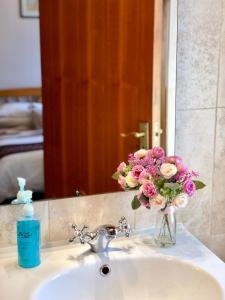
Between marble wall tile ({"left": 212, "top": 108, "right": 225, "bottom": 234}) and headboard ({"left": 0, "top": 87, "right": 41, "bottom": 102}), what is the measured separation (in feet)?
2.00

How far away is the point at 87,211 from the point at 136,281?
0.85 feet

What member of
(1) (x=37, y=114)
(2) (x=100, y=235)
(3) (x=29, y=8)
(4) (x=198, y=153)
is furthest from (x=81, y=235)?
(3) (x=29, y=8)

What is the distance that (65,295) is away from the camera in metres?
1.19

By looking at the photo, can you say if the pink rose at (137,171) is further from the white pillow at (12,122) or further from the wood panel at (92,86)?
the white pillow at (12,122)

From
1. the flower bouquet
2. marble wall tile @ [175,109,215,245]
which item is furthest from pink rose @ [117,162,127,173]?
marble wall tile @ [175,109,215,245]

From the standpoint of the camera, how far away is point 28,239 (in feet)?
3.87

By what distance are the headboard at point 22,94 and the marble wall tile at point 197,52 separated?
17.8 inches

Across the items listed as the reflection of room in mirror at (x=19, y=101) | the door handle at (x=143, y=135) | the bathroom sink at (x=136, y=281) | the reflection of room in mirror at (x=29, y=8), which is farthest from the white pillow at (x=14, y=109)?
the bathroom sink at (x=136, y=281)

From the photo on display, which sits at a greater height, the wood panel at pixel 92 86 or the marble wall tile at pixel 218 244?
the wood panel at pixel 92 86

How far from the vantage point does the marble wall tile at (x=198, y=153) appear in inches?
56.5

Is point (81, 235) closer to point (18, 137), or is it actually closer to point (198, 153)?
point (18, 137)

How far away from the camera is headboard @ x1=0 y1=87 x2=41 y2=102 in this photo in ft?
4.12

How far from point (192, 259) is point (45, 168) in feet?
1.70

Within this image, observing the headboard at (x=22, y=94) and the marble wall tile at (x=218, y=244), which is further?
the marble wall tile at (x=218, y=244)
